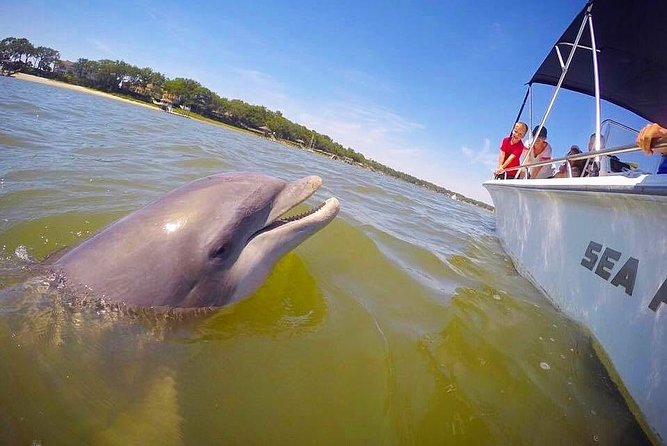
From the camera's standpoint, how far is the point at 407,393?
7.39 ft

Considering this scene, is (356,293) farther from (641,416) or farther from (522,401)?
(641,416)

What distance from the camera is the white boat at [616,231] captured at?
108 inches

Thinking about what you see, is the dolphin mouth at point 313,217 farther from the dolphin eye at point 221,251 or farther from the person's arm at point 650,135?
the person's arm at point 650,135

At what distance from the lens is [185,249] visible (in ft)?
7.80

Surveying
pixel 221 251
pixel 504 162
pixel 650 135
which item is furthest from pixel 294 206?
pixel 504 162

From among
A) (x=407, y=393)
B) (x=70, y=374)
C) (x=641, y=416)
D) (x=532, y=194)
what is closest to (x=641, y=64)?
(x=532, y=194)

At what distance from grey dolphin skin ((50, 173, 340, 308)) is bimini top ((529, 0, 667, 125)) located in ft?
18.1

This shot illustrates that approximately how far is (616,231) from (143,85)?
109 metres

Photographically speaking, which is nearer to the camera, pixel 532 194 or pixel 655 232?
pixel 655 232

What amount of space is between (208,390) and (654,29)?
6972 mm

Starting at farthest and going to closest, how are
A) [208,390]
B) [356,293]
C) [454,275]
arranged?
[454,275]
[356,293]
[208,390]

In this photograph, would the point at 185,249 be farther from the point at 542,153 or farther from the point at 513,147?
the point at 513,147

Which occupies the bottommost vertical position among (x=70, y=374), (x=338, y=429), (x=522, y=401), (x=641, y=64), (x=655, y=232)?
(x=70, y=374)

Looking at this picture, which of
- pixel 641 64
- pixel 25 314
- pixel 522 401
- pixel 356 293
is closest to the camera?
pixel 25 314
